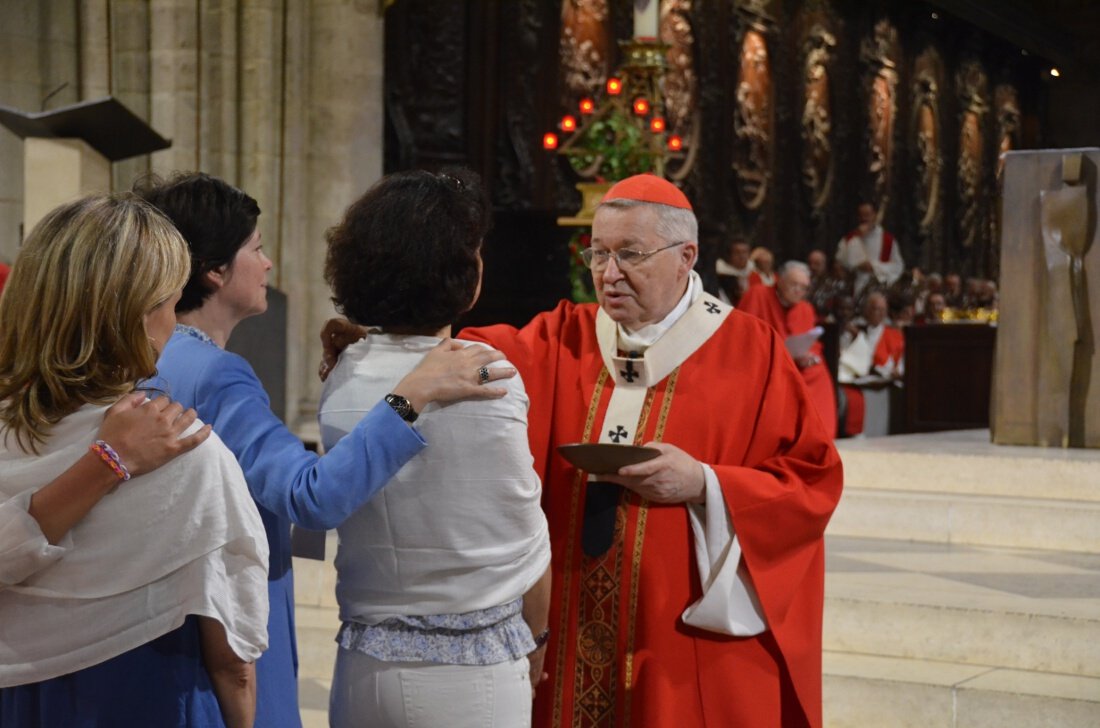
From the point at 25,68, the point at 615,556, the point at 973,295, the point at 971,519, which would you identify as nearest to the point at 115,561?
the point at 615,556

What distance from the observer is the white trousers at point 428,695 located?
2258mm

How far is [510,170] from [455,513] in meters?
9.08

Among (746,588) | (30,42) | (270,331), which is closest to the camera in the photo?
(746,588)

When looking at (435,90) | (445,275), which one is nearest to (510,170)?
(435,90)

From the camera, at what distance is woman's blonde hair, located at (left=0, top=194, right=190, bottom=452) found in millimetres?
1891

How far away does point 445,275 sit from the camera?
2.31m

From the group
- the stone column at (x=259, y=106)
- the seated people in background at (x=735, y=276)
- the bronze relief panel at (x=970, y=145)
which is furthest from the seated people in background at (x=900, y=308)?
the bronze relief panel at (x=970, y=145)

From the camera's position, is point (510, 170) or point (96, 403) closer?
point (96, 403)

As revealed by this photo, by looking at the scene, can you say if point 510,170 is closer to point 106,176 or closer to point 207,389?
point 106,176

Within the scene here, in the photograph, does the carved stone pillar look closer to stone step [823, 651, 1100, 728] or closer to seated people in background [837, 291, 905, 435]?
seated people in background [837, 291, 905, 435]

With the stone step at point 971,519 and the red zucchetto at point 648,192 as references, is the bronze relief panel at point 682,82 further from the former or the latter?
the red zucchetto at point 648,192

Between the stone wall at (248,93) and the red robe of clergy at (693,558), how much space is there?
6.11 m

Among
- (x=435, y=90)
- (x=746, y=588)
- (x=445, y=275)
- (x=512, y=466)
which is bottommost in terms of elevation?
(x=746, y=588)

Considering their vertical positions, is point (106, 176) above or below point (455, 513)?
above
